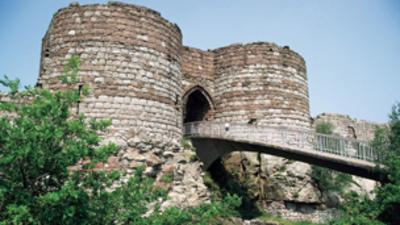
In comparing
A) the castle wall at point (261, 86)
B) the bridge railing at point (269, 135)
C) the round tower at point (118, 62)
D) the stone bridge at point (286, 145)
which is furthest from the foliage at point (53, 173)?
the castle wall at point (261, 86)

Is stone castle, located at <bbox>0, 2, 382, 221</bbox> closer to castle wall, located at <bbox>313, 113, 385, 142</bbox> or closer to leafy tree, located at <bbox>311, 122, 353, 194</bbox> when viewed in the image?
leafy tree, located at <bbox>311, 122, 353, 194</bbox>

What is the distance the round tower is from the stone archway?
14.1 ft

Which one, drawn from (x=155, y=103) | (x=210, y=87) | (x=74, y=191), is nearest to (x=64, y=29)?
(x=155, y=103)

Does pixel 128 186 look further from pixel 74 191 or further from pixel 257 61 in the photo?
pixel 257 61

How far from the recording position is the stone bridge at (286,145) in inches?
504

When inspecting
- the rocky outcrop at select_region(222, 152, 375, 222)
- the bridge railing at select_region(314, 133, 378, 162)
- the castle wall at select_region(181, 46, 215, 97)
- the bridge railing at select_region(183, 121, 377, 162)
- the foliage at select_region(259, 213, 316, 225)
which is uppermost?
the castle wall at select_region(181, 46, 215, 97)

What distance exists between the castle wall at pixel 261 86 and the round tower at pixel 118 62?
467 centimetres

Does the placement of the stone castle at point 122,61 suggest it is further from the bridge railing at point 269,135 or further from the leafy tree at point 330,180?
the leafy tree at point 330,180

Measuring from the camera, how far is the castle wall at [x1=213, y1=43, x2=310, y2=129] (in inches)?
720

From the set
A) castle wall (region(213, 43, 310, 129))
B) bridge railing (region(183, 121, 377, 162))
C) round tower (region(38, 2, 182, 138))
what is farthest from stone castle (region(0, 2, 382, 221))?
bridge railing (region(183, 121, 377, 162))

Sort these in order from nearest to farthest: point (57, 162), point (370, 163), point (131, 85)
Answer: point (57, 162) < point (370, 163) < point (131, 85)

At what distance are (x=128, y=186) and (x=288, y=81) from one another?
12628 millimetres

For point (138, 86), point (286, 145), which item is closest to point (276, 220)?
point (286, 145)

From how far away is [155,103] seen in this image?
544 inches
